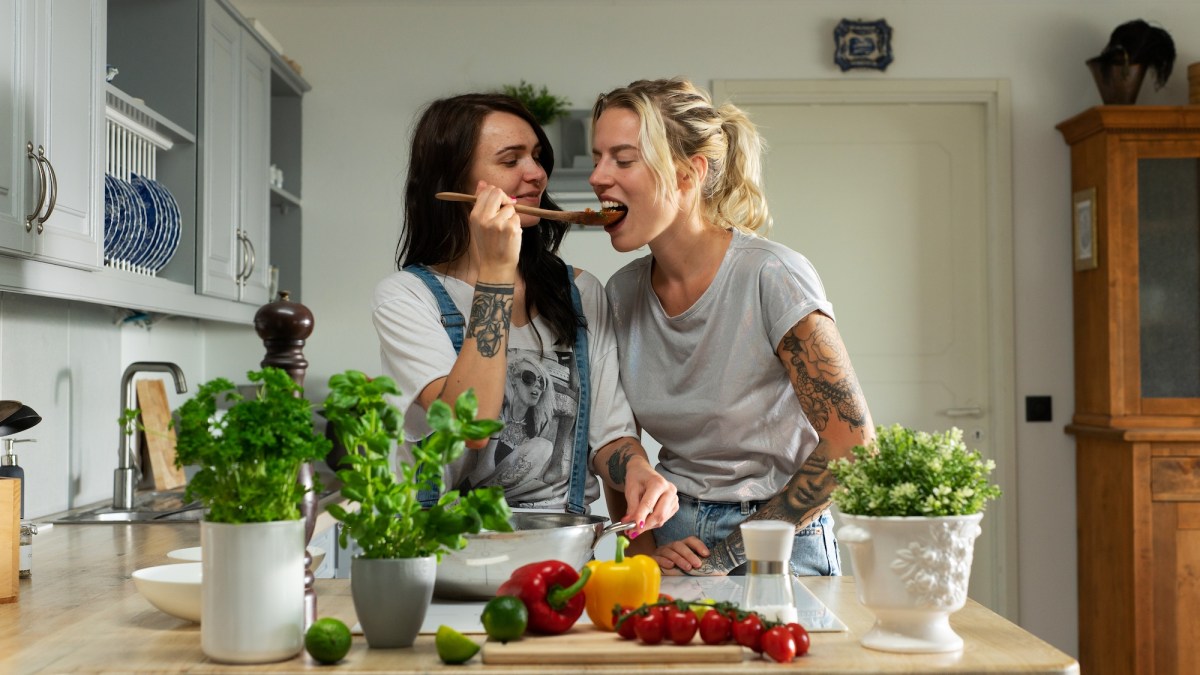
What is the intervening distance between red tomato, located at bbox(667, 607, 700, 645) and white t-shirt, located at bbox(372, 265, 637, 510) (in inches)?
26.0

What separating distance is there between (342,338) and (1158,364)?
279cm

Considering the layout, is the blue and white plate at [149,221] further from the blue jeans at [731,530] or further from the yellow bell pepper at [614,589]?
the yellow bell pepper at [614,589]

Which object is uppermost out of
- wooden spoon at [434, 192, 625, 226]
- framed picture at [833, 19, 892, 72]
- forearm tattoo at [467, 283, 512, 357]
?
framed picture at [833, 19, 892, 72]

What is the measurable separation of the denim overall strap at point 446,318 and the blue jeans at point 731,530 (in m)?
0.39

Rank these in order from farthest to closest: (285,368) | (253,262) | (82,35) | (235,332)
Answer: (235,332) → (253,262) → (82,35) → (285,368)

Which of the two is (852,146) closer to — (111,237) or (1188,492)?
(1188,492)

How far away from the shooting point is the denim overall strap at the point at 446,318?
6.02 ft

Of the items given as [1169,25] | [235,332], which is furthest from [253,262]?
[1169,25]

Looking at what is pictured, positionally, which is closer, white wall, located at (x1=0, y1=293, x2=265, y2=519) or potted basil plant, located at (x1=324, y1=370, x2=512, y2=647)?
potted basil plant, located at (x1=324, y1=370, x2=512, y2=647)

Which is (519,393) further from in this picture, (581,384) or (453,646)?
(453,646)

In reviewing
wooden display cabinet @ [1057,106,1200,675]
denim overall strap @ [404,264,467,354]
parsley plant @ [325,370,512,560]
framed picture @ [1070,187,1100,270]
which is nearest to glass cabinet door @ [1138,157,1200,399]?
wooden display cabinet @ [1057,106,1200,675]

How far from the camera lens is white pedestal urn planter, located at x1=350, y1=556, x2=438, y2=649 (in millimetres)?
1167

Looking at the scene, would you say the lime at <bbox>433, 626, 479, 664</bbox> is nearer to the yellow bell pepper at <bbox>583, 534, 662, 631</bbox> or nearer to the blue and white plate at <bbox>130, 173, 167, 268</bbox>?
the yellow bell pepper at <bbox>583, 534, 662, 631</bbox>

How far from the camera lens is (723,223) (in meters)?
1.98
